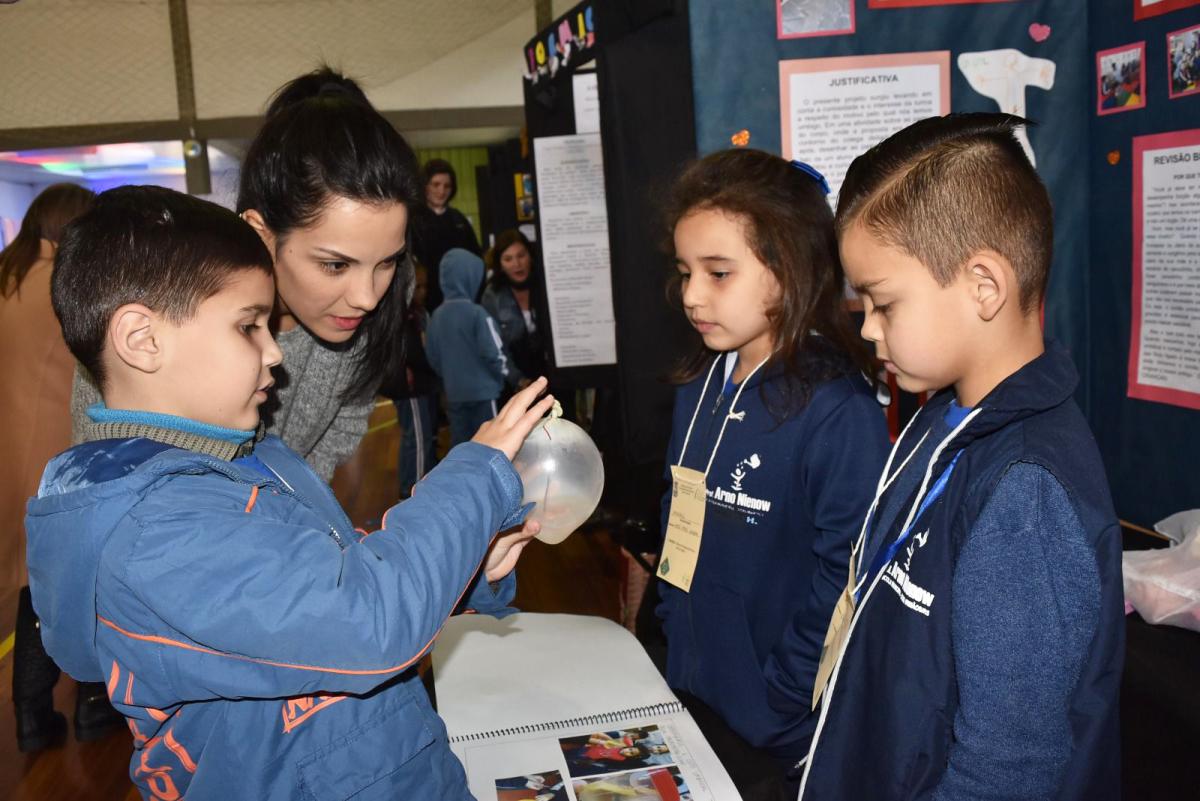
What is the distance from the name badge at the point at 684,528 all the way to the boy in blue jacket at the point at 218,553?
607 millimetres

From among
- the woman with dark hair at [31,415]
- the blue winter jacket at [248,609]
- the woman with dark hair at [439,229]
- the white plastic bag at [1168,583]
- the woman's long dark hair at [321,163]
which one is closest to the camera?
the blue winter jacket at [248,609]

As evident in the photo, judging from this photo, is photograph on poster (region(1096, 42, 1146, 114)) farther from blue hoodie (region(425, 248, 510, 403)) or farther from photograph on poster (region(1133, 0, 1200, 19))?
blue hoodie (region(425, 248, 510, 403))

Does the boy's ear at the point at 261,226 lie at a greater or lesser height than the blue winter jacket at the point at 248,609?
greater

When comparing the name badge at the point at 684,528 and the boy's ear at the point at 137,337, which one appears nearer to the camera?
the boy's ear at the point at 137,337

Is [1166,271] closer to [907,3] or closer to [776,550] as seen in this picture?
[907,3]

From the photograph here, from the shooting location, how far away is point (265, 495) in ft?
3.24

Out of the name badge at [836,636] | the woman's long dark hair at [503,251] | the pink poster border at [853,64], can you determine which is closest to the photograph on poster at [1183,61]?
the pink poster border at [853,64]

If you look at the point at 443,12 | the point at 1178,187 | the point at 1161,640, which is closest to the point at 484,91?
the point at 443,12

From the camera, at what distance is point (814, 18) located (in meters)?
2.06

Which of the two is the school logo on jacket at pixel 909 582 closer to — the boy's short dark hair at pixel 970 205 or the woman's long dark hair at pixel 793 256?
the boy's short dark hair at pixel 970 205

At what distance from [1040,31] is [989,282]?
137 cm

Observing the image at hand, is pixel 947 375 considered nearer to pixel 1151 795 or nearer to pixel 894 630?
pixel 894 630

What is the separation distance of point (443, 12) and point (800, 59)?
612 centimetres

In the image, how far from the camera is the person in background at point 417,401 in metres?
5.34
